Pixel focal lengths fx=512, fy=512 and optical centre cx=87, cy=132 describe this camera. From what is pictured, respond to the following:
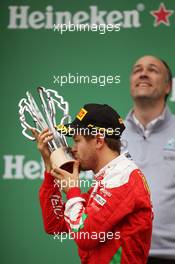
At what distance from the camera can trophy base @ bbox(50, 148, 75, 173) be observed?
1013 mm

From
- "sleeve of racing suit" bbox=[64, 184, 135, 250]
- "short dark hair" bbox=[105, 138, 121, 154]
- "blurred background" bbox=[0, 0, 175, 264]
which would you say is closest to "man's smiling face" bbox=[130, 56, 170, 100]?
"blurred background" bbox=[0, 0, 175, 264]

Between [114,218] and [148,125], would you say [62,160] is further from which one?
[148,125]

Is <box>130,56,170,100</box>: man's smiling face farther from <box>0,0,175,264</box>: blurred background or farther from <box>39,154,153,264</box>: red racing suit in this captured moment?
<box>39,154,153,264</box>: red racing suit

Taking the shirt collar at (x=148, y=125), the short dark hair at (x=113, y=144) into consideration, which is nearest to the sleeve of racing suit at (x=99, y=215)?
the short dark hair at (x=113, y=144)

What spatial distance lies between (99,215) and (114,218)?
28 mm

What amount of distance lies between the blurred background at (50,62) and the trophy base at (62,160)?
1.91 feet

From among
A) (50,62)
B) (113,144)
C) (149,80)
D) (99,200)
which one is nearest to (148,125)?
(149,80)

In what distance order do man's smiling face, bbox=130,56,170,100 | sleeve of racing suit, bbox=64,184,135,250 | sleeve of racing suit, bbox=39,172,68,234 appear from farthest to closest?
man's smiling face, bbox=130,56,170,100, sleeve of racing suit, bbox=39,172,68,234, sleeve of racing suit, bbox=64,184,135,250

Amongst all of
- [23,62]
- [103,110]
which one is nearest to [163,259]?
[103,110]

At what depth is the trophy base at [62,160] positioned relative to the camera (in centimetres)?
101

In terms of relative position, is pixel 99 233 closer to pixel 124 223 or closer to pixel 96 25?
pixel 124 223

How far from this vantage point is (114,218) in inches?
36.3

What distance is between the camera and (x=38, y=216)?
5.31 ft

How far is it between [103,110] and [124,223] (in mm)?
227
